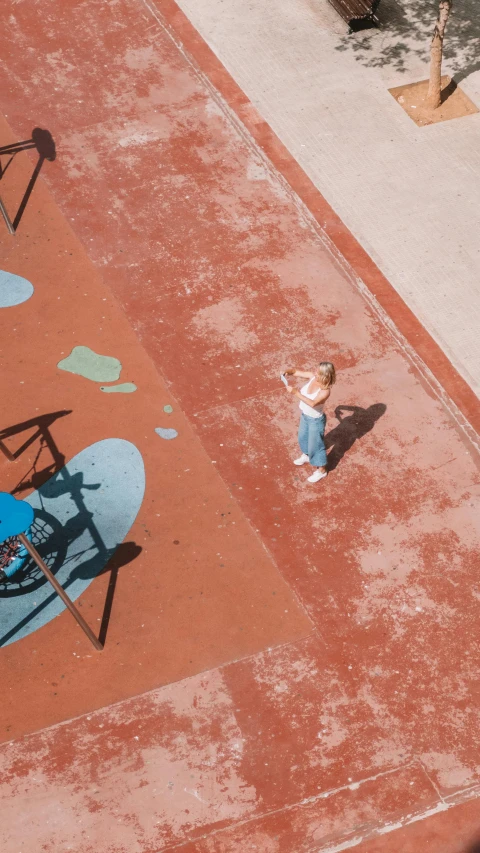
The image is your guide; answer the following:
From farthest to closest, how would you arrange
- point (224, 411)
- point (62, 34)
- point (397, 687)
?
point (62, 34) → point (224, 411) → point (397, 687)

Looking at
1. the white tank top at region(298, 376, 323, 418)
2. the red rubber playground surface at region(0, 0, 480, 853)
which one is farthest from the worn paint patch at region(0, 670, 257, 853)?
the white tank top at region(298, 376, 323, 418)

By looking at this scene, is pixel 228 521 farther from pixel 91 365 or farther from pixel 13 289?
pixel 13 289

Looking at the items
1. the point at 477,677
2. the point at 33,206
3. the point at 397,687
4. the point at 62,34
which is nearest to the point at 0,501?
the point at 397,687

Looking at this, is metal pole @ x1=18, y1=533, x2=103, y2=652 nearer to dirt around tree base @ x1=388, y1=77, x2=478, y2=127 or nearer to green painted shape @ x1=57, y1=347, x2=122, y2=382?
green painted shape @ x1=57, y1=347, x2=122, y2=382

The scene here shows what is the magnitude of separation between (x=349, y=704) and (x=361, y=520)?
2177 millimetres

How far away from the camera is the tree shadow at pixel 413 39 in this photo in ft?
52.3

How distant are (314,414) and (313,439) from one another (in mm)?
330

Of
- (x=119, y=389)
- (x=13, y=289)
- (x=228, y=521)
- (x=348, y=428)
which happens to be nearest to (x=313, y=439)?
(x=348, y=428)

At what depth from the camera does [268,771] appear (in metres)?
8.73

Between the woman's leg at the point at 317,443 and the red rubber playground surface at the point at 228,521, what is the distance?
37cm

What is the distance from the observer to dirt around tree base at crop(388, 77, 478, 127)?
1507 cm

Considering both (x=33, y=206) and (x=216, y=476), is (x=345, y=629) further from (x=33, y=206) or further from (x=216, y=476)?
(x=33, y=206)

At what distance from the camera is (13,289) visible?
1247cm

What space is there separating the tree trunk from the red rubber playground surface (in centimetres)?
285
